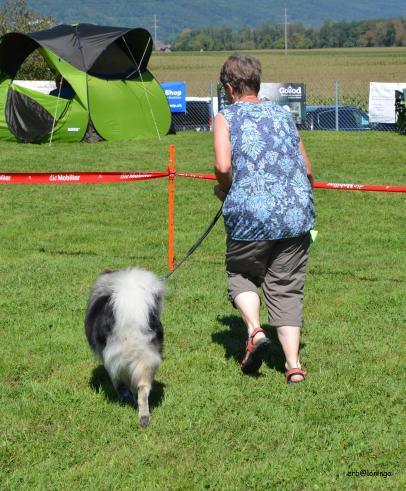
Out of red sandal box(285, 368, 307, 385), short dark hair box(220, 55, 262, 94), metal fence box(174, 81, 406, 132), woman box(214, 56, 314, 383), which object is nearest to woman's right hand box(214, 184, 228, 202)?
woman box(214, 56, 314, 383)

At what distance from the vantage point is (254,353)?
473 cm

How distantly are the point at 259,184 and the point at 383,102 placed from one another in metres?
19.4

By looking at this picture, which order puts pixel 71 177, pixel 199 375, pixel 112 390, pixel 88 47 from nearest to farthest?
pixel 112 390, pixel 199 375, pixel 71 177, pixel 88 47

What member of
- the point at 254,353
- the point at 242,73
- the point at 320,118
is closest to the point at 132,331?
the point at 254,353

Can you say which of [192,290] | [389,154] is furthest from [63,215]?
[389,154]

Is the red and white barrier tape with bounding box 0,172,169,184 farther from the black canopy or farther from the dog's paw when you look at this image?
the black canopy

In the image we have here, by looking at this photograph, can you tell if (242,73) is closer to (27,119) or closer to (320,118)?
(27,119)

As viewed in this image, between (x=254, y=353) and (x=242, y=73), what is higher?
(x=242, y=73)

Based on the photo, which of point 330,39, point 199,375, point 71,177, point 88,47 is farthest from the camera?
point 330,39

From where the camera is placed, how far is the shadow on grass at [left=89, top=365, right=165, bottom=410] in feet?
14.8

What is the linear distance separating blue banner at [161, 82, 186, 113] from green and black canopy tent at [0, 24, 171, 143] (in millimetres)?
2345

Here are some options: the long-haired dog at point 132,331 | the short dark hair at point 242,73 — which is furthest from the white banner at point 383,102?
the long-haired dog at point 132,331

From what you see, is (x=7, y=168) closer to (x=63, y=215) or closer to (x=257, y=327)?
(x=63, y=215)

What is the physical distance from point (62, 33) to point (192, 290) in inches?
564
